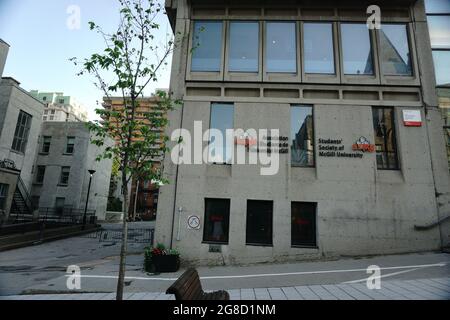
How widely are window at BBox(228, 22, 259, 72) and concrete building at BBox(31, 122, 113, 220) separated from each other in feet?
88.9

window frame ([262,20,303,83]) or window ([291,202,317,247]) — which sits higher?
window frame ([262,20,303,83])

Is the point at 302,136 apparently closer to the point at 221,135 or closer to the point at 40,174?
the point at 221,135

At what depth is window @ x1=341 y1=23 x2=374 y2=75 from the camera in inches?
534

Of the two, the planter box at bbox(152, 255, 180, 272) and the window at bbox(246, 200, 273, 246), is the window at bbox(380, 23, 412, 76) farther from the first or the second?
the planter box at bbox(152, 255, 180, 272)

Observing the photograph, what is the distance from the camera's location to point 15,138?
2684cm

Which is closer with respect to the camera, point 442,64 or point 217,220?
point 217,220

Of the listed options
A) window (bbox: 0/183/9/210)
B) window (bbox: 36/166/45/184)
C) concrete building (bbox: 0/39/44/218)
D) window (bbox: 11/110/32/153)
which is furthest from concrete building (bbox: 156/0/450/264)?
window (bbox: 36/166/45/184)

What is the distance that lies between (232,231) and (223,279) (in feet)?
9.84

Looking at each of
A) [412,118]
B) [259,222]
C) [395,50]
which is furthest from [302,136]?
[395,50]

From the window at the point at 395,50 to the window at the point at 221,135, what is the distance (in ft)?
27.2

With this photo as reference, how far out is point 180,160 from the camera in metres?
12.7

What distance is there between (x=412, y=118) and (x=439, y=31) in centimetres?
552

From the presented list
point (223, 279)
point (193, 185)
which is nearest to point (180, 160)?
point (193, 185)
